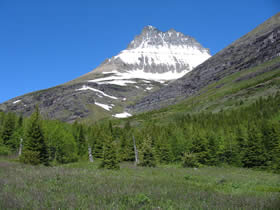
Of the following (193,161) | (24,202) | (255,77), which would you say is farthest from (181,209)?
(255,77)

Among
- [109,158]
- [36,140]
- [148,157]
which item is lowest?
[148,157]

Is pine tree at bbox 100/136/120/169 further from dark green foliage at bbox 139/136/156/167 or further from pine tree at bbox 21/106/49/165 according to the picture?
pine tree at bbox 21/106/49/165

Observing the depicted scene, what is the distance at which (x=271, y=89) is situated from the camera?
128 meters

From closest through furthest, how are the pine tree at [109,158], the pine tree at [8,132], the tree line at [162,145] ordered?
1. the pine tree at [109,158]
2. the tree line at [162,145]
3. the pine tree at [8,132]

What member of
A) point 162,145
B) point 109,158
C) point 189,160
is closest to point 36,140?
point 109,158

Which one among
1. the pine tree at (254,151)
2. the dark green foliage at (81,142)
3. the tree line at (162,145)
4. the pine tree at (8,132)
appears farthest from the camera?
the dark green foliage at (81,142)

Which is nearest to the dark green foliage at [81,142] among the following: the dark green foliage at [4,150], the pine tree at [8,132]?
the pine tree at [8,132]

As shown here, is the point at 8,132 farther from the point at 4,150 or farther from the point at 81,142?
the point at 81,142

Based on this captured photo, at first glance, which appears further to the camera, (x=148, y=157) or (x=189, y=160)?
(x=189, y=160)

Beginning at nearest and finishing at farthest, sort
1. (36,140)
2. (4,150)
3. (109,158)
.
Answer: (109,158) → (36,140) → (4,150)

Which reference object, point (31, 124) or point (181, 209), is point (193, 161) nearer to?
point (31, 124)

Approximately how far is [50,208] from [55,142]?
180 feet

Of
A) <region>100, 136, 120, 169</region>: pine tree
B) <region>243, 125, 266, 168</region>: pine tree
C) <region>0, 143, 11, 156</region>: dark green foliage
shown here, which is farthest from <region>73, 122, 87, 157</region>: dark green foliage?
<region>243, 125, 266, 168</region>: pine tree

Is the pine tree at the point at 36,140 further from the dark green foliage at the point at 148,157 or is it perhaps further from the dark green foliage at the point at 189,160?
the dark green foliage at the point at 189,160
